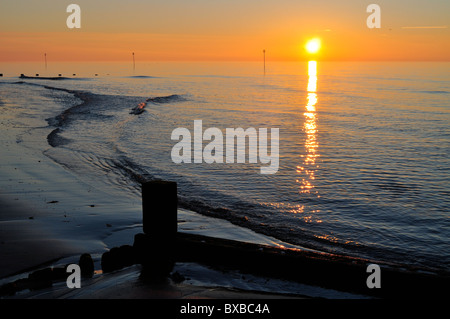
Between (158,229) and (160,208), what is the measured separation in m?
0.31

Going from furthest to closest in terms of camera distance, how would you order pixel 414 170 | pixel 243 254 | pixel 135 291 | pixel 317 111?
pixel 317 111
pixel 414 170
pixel 243 254
pixel 135 291

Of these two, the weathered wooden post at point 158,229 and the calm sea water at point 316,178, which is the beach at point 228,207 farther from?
the weathered wooden post at point 158,229

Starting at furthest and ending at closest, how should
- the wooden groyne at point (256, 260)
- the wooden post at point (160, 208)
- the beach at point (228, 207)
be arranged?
the wooden post at point (160, 208) < the beach at point (228, 207) < the wooden groyne at point (256, 260)

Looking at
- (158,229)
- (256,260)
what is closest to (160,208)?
(158,229)

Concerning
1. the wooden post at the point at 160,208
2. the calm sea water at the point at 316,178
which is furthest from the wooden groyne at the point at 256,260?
the calm sea water at the point at 316,178

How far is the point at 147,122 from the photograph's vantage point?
29.3m

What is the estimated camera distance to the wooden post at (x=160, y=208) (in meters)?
5.98

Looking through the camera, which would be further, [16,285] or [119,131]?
[119,131]

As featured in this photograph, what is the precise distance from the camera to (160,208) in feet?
19.8

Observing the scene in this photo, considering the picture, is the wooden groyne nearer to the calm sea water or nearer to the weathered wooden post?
the weathered wooden post

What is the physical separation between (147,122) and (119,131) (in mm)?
4836

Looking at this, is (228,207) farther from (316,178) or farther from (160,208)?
(160,208)

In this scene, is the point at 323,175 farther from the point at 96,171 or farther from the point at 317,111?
the point at 317,111
